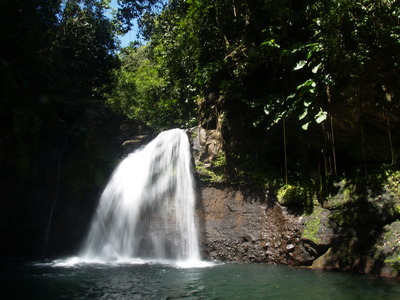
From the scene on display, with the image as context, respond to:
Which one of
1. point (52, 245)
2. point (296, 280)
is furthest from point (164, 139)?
point (296, 280)

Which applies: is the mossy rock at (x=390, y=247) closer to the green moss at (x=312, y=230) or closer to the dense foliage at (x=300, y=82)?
the green moss at (x=312, y=230)

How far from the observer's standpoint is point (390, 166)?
8.52m

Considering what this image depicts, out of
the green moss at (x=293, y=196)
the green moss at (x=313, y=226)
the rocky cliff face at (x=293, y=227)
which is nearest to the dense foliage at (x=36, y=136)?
the rocky cliff face at (x=293, y=227)

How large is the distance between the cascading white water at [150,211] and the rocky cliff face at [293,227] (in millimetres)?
538

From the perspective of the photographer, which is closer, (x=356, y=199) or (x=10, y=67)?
(x=356, y=199)

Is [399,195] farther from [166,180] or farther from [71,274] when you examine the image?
[71,274]

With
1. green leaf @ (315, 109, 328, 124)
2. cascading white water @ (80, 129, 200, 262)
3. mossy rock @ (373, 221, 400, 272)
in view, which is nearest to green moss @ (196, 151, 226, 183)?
cascading white water @ (80, 129, 200, 262)

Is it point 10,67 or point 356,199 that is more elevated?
point 10,67

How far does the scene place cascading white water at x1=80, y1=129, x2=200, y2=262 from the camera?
10.1 meters

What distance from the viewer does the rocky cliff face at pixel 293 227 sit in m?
7.53

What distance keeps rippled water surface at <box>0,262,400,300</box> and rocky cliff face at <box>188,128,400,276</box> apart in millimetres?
578

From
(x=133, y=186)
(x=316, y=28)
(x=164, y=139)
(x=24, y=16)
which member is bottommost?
(x=133, y=186)

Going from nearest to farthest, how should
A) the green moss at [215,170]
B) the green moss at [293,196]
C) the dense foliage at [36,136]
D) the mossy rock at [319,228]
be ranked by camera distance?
the mossy rock at [319,228]
the green moss at [293,196]
the dense foliage at [36,136]
the green moss at [215,170]

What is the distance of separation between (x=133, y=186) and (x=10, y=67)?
17.3ft
